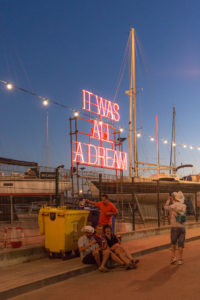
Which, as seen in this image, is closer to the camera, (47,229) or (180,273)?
(180,273)

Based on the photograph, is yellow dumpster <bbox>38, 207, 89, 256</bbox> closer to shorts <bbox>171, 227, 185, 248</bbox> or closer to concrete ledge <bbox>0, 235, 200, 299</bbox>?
concrete ledge <bbox>0, 235, 200, 299</bbox>

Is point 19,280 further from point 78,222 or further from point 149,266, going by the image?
point 149,266

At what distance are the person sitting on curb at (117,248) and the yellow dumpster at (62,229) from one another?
2.51 feet

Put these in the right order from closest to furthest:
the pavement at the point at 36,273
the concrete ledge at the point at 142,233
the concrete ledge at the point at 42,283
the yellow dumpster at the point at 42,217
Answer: the concrete ledge at the point at 42,283, the pavement at the point at 36,273, the yellow dumpster at the point at 42,217, the concrete ledge at the point at 142,233

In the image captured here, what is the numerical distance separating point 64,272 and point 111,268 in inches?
50.2

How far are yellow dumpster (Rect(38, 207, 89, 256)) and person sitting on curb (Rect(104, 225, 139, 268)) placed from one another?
0.77 m

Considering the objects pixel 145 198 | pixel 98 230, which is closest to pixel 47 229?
pixel 98 230

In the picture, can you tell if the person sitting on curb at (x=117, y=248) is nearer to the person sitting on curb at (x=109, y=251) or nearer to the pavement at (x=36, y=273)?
the person sitting on curb at (x=109, y=251)

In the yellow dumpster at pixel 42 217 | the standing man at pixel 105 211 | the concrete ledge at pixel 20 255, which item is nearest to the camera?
the concrete ledge at pixel 20 255

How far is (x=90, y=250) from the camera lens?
747 centimetres

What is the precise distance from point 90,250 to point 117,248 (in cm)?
62

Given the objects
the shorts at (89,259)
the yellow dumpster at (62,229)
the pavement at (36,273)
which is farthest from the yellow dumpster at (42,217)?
the shorts at (89,259)

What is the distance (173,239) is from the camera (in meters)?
7.98

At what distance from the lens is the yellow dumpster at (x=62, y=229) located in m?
7.77
